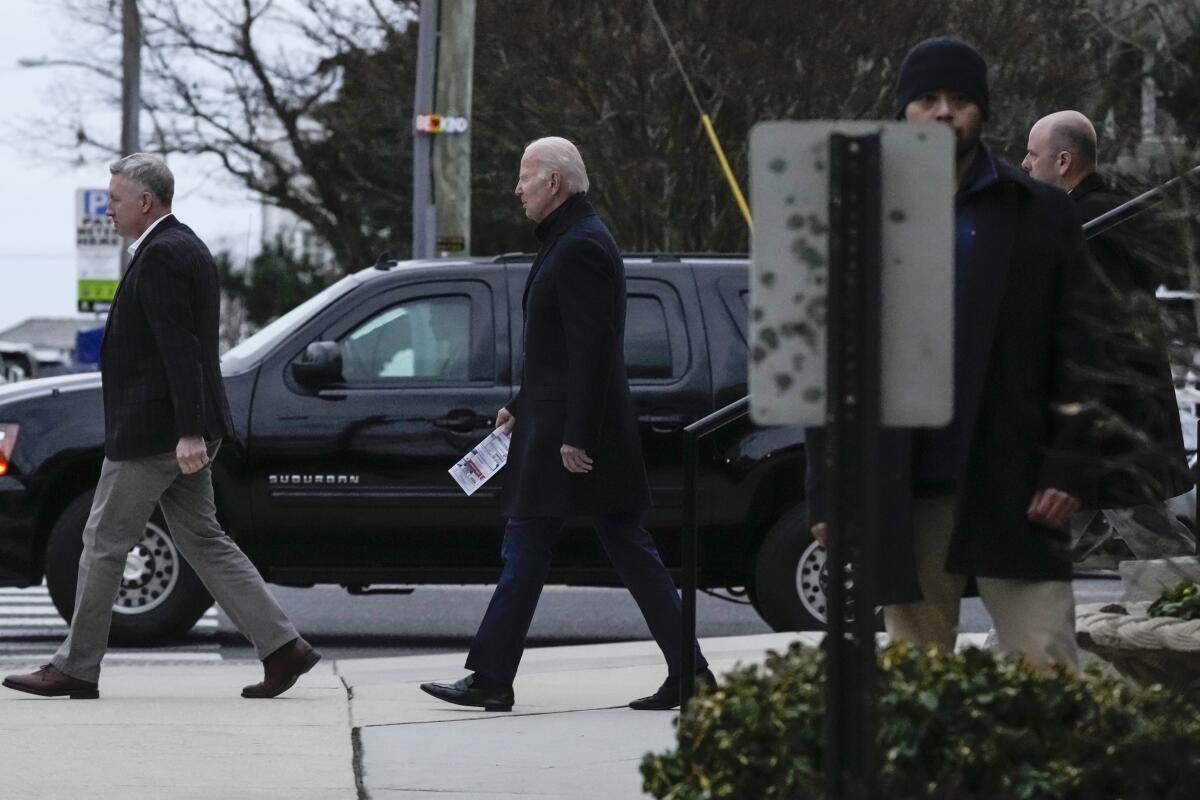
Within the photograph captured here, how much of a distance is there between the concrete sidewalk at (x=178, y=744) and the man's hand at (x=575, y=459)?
1.05 meters

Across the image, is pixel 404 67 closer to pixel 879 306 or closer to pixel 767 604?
pixel 767 604

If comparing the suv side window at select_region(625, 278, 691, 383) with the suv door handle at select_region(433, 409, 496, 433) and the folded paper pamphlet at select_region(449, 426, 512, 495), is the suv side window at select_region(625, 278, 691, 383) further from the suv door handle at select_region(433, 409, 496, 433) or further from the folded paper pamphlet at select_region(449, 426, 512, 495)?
the folded paper pamphlet at select_region(449, 426, 512, 495)

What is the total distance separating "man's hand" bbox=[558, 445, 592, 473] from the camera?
7262mm

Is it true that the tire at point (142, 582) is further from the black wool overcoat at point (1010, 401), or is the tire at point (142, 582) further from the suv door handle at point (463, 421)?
the black wool overcoat at point (1010, 401)

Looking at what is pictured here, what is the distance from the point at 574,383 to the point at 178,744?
5.17 ft

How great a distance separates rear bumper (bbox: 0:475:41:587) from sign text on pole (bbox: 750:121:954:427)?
A: 703cm

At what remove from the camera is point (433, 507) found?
1016 cm

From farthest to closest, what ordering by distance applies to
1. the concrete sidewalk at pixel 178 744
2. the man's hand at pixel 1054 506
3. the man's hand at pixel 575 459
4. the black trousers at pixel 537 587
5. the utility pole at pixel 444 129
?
the utility pole at pixel 444 129, the black trousers at pixel 537 587, the man's hand at pixel 575 459, the concrete sidewalk at pixel 178 744, the man's hand at pixel 1054 506

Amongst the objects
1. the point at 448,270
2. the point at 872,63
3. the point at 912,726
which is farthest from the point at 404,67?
the point at 912,726

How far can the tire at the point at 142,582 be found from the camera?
10.2m

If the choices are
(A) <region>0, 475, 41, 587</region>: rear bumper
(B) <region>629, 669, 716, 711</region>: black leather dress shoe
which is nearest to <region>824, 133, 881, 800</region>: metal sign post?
(B) <region>629, 669, 716, 711</region>: black leather dress shoe

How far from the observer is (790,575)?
1026cm

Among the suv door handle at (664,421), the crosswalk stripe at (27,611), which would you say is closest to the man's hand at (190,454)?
the suv door handle at (664,421)

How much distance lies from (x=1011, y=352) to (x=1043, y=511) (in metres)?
0.33
